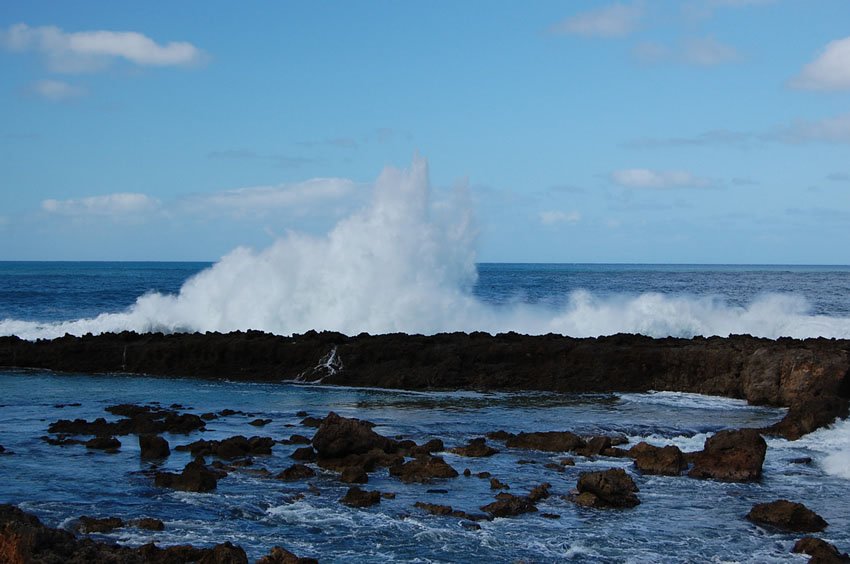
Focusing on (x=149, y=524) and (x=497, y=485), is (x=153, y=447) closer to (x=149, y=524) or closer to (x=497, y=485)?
(x=149, y=524)

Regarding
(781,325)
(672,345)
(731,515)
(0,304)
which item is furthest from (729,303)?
(731,515)

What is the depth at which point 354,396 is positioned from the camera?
23531 mm

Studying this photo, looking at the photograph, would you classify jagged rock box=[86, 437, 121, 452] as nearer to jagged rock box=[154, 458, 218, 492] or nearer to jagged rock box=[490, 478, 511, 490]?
jagged rock box=[154, 458, 218, 492]

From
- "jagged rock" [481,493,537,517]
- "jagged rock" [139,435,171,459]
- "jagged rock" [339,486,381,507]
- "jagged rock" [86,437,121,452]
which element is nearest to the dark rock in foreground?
"jagged rock" [339,486,381,507]

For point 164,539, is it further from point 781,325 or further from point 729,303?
point 729,303

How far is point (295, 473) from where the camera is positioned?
1423 cm

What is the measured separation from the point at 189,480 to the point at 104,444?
143 inches

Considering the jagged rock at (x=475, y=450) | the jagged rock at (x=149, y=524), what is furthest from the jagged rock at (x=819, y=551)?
the jagged rock at (x=149, y=524)

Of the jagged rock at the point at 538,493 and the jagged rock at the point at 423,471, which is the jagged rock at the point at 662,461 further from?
the jagged rock at the point at 423,471

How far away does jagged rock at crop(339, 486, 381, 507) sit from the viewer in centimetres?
1250

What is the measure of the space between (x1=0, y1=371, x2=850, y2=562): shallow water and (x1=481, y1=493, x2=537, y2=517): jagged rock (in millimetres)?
198

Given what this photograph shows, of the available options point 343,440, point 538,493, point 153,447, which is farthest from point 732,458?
point 153,447

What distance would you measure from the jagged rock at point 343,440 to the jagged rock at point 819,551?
7.14m

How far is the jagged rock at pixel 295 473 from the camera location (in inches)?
555
